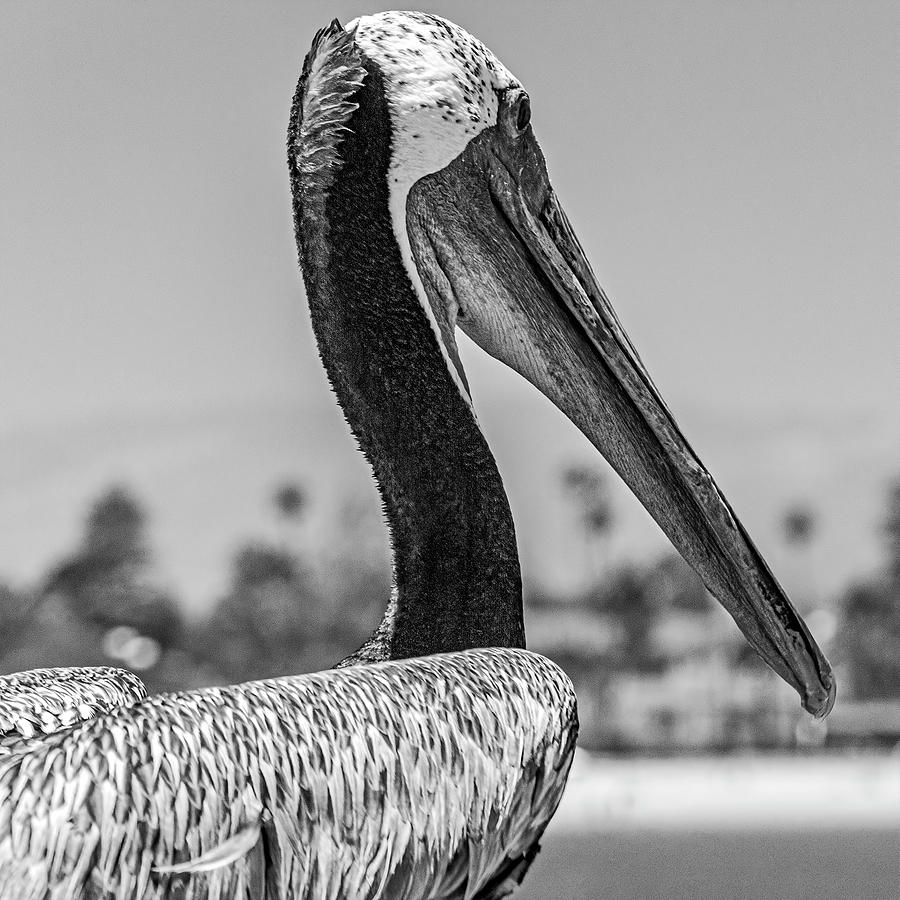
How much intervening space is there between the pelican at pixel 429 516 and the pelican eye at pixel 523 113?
0.07ft

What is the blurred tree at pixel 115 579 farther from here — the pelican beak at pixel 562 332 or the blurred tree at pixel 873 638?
the pelican beak at pixel 562 332

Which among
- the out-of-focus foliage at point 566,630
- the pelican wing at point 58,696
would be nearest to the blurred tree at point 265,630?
the out-of-focus foliage at point 566,630

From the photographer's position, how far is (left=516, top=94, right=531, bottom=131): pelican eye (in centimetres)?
360

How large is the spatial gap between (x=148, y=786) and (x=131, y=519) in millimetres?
65162

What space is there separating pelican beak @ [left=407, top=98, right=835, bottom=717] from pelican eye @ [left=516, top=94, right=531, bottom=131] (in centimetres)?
2

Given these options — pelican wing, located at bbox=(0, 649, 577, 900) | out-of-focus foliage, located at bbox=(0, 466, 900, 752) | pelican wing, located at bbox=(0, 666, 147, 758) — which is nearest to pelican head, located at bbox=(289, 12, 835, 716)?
pelican wing, located at bbox=(0, 649, 577, 900)

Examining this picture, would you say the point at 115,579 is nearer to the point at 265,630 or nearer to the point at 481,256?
the point at 265,630

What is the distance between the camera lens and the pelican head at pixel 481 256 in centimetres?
341

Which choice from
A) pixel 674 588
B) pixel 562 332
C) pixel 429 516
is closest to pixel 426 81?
pixel 562 332

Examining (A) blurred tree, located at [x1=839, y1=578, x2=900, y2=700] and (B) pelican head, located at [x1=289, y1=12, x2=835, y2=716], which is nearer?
(B) pelican head, located at [x1=289, y1=12, x2=835, y2=716]

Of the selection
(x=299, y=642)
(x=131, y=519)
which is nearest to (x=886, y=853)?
(x=299, y=642)

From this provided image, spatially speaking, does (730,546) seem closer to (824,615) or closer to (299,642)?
(299,642)

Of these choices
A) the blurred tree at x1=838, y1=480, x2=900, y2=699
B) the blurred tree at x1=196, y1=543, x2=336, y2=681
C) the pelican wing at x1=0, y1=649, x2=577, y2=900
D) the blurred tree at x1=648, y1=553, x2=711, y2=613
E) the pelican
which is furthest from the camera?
the blurred tree at x1=648, y1=553, x2=711, y2=613

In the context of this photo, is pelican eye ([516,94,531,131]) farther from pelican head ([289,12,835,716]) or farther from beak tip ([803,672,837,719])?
beak tip ([803,672,837,719])
